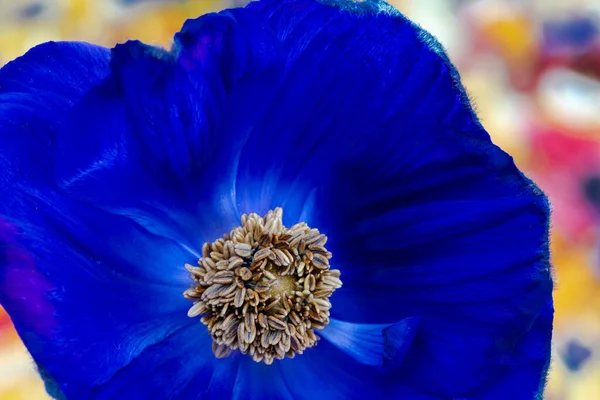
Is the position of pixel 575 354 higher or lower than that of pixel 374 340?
higher

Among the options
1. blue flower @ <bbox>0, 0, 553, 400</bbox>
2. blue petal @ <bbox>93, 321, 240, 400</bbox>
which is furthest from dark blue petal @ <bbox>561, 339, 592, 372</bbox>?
blue petal @ <bbox>93, 321, 240, 400</bbox>

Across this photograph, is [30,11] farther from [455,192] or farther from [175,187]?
[455,192]

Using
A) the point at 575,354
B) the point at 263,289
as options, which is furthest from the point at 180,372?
the point at 575,354

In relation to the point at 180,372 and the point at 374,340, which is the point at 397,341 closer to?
the point at 374,340

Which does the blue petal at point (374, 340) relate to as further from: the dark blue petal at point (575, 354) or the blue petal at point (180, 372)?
the dark blue petal at point (575, 354)

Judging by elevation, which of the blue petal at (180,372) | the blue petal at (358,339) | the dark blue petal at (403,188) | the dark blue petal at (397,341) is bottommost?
the blue petal at (180,372)

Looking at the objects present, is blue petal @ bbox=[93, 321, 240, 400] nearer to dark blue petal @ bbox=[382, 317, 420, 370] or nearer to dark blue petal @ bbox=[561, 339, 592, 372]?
dark blue petal @ bbox=[382, 317, 420, 370]

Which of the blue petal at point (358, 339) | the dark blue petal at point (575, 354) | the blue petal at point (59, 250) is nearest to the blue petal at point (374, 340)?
the blue petal at point (358, 339)

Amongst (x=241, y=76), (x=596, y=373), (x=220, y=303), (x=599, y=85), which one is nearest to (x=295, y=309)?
(x=220, y=303)
